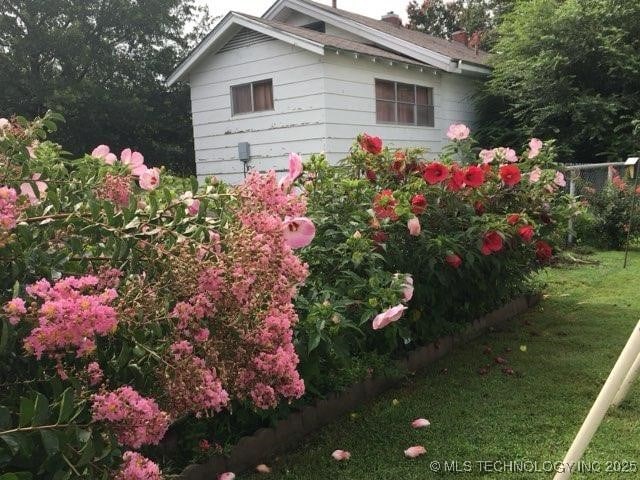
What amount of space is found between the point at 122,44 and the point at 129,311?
1974 cm

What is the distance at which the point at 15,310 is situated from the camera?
117 cm

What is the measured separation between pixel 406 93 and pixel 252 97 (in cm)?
298

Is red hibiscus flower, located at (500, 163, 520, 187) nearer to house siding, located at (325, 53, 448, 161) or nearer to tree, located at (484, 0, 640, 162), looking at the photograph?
house siding, located at (325, 53, 448, 161)

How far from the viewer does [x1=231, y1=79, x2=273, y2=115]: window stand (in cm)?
1054

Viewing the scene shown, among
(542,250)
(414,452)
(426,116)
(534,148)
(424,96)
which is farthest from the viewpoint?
(426,116)

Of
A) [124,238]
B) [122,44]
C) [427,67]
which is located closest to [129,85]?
[122,44]

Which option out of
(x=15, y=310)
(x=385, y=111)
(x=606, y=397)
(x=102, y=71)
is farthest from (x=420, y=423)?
(x=102, y=71)

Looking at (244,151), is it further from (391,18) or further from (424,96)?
(391,18)

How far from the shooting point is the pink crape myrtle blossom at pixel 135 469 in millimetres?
1314

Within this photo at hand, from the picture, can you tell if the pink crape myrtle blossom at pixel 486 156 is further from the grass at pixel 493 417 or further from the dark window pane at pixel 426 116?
the dark window pane at pixel 426 116

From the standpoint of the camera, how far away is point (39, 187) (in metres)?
1.77

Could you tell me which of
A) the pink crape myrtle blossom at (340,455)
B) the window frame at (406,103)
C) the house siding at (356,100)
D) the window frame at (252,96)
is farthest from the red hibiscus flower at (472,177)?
the window frame at (406,103)

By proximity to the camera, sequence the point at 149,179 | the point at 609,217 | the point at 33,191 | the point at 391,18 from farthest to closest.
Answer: the point at 391,18 → the point at 609,217 → the point at 149,179 → the point at 33,191

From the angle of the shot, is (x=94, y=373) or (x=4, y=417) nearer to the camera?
(x=4, y=417)
